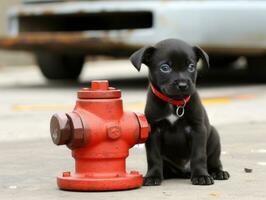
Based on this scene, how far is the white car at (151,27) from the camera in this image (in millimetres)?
10102

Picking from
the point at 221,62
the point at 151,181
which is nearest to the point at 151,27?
the point at 221,62

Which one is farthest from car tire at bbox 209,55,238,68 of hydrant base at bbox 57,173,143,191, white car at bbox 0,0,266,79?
hydrant base at bbox 57,173,143,191

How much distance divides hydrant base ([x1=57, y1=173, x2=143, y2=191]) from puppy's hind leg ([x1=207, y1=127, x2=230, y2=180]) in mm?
539

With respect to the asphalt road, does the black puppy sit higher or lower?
higher

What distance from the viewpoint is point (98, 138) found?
4.59m

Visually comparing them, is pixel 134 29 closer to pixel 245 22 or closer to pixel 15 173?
pixel 245 22

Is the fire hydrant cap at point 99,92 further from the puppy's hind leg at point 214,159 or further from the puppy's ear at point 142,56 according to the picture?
the puppy's hind leg at point 214,159

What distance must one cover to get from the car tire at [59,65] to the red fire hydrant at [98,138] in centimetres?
781

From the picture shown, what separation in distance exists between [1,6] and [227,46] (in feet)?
25.1

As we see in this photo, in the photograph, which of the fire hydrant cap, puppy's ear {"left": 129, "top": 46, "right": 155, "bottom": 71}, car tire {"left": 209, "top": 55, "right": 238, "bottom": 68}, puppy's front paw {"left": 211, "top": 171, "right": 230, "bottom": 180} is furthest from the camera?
car tire {"left": 209, "top": 55, "right": 238, "bottom": 68}

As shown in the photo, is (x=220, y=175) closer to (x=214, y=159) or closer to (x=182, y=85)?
(x=214, y=159)

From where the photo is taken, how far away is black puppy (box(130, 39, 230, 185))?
4.70m

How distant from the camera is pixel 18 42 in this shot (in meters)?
11.0

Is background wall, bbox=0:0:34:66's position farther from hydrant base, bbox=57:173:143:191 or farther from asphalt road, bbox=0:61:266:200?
hydrant base, bbox=57:173:143:191
